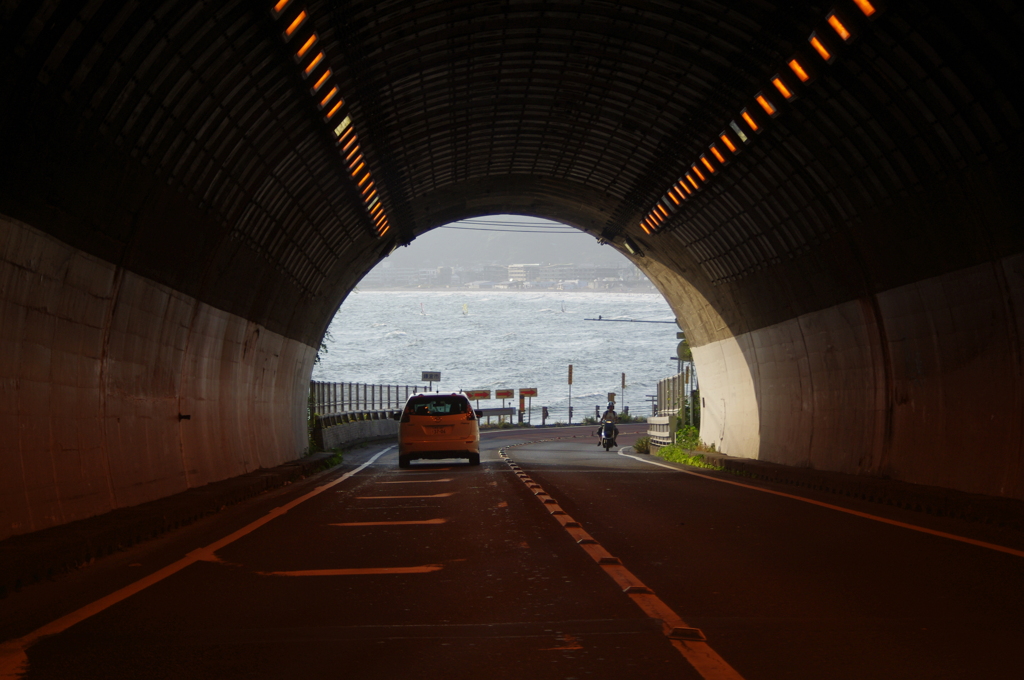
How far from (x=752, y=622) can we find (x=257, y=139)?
10.7 meters

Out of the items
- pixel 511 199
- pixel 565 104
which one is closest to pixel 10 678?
pixel 565 104

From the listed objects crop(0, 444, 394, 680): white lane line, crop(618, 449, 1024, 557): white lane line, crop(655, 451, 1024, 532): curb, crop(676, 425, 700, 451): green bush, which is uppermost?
crop(676, 425, 700, 451): green bush

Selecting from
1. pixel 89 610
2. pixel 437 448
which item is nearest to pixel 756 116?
pixel 89 610

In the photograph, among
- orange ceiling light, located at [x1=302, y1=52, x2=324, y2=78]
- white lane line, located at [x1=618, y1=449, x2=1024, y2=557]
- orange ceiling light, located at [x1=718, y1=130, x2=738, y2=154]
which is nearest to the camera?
white lane line, located at [x1=618, y1=449, x2=1024, y2=557]

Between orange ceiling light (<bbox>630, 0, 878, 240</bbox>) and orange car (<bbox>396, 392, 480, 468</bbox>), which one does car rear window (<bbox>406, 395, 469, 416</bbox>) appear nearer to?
orange car (<bbox>396, 392, 480, 468</bbox>)

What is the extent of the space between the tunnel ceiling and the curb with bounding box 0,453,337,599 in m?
2.67

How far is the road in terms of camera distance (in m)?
6.00

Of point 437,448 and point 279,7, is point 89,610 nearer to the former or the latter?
point 279,7

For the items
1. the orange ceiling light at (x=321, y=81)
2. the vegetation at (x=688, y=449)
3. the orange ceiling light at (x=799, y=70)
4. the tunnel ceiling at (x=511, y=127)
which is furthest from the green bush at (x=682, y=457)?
the orange ceiling light at (x=321, y=81)

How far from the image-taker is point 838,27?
13086 mm

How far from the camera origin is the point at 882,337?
1820 cm

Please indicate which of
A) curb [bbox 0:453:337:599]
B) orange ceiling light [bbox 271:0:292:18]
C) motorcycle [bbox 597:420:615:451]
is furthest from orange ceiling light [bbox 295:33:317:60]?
motorcycle [bbox 597:420:615:451]

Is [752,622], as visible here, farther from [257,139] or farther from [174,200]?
[257,139]

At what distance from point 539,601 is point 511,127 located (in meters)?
16.3
